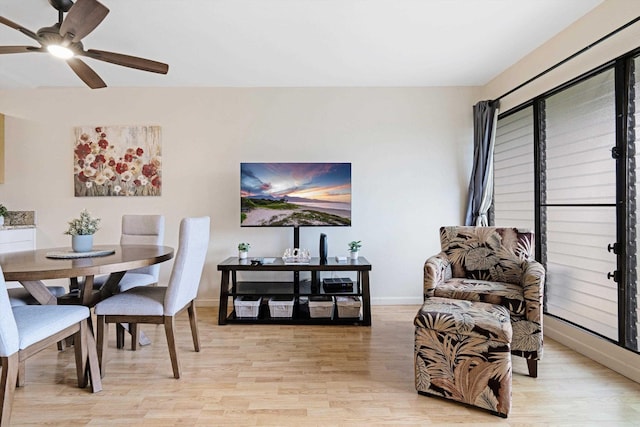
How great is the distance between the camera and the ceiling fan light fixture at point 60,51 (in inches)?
81.6

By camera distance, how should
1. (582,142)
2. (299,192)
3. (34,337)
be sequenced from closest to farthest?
(34,337) → (582,142) → (299,192)

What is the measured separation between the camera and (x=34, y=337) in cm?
167

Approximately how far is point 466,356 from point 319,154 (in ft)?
8.42

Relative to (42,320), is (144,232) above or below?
above

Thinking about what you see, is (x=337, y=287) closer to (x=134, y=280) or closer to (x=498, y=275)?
(x=498, y=275)

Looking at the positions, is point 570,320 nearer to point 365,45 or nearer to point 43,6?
point 365,45

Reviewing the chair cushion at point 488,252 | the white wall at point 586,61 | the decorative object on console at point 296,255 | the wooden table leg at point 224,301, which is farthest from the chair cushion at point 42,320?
the white wall at point 586,61

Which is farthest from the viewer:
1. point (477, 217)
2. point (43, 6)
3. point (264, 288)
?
point (477, 217)

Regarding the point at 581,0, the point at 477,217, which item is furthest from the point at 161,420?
the point at 581,0

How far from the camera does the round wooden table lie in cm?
175

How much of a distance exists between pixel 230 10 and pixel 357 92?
5.87 feet

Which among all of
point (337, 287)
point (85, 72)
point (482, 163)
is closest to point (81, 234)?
point (85, 72)

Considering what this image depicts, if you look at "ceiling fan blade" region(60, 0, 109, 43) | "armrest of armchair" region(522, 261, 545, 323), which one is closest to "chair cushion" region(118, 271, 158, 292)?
"ceiling fan blade" region(60, 0, 109, 43)

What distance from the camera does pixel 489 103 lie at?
3.60 meters
